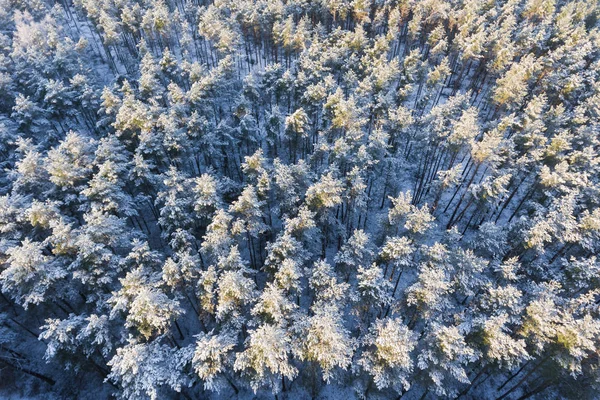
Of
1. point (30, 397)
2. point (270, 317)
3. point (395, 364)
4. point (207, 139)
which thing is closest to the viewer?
point (395, 364)

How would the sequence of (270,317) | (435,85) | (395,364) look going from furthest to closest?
(435,85), (270,317), (395,364)

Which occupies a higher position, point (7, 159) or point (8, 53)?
point (8, 53)

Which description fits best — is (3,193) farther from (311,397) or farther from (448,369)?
(448,369)

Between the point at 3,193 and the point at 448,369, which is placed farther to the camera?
the point at 3,193

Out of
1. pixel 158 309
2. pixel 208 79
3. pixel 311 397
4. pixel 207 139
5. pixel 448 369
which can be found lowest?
pixel 311 397

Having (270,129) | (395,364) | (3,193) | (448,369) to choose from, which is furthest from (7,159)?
(448,369)

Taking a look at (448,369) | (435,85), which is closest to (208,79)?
(435,85)
